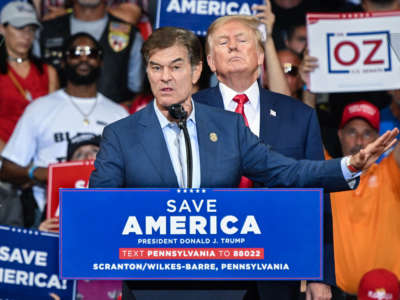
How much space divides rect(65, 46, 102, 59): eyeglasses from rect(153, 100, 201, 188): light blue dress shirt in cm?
276

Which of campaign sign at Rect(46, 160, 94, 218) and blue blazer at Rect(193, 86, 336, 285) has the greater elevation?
campaign sign at Rect(46, 160, 94, 218)

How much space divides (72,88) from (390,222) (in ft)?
7.29

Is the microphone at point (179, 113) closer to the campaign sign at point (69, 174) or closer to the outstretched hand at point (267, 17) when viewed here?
the outstretched hand at point (267, 17)

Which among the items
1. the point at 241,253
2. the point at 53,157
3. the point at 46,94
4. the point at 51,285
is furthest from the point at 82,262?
the point at 46,94

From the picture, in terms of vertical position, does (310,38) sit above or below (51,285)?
above

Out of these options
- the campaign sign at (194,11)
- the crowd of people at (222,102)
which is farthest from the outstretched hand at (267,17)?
the campaign sign at (194,11)

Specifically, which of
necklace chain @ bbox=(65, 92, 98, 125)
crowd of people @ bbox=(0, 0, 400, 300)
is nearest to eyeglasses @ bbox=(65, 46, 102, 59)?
crowd of people @ bbox=(0, 0, 400, 300)

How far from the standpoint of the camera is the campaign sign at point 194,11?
192 inches

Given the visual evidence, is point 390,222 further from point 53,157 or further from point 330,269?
point 53,157

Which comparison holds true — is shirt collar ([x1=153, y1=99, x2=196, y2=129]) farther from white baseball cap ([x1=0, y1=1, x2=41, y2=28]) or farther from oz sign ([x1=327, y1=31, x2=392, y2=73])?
white baseball cap ([x1=0, y1=1, x2=41, y2=28])

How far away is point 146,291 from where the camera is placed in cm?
254

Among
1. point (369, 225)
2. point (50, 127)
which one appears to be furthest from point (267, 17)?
point (50, 127)

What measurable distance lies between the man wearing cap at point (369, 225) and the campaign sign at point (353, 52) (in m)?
0.46

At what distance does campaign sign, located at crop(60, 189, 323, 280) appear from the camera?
2402mm
